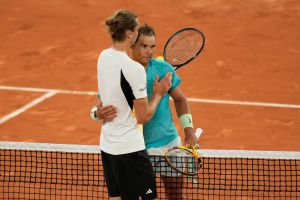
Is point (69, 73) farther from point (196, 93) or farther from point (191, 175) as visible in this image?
point (191, 175)

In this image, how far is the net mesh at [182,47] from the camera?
22.6ft

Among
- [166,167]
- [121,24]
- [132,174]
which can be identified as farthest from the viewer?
[166,167]

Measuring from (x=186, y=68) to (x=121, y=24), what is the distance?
7781 mm

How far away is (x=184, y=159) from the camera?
247 inches

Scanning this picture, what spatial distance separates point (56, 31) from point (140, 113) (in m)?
9.90

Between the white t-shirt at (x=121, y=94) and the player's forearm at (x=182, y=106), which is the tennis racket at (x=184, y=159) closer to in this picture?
the player's forearm at (x=182, y=106)

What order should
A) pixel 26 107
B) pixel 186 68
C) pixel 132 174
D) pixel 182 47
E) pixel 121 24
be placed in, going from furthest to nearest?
pixel 186 68 → pixel 26 107 → pixel 182 47 → pixel 132 174 → pixel 121 24

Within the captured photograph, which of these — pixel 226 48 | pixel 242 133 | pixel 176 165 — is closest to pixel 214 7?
pixel 226 48

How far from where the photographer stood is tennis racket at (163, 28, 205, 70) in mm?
6871

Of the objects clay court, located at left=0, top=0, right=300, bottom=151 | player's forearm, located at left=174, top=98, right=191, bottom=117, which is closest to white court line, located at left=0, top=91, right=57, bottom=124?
clay court, located at left=0, top=0, right=300, bottom=151

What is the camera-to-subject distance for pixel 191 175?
581 centimetres

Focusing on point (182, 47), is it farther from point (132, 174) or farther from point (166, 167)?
point (132, 174)

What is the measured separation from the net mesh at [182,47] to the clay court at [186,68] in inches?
125

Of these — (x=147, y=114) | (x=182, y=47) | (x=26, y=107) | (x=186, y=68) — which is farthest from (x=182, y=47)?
(x=186, y=68)
